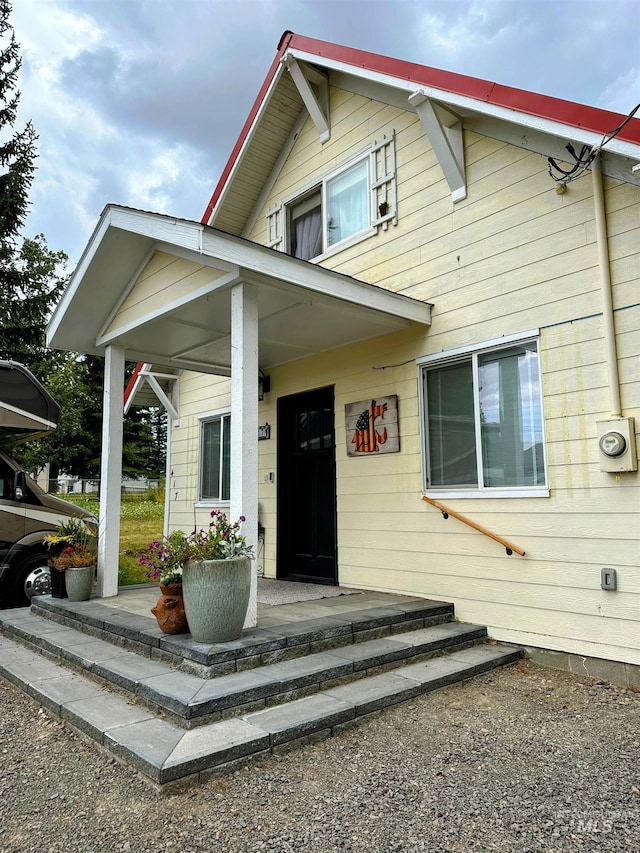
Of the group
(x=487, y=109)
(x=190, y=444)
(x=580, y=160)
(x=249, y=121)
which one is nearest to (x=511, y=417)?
(x=580, y=160)

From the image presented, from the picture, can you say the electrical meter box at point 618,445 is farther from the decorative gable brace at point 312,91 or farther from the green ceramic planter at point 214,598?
the decorative gable brace at point 312,91

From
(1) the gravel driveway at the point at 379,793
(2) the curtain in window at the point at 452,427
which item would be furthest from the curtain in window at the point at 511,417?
(1) the gravel driveway at the point at 379,793

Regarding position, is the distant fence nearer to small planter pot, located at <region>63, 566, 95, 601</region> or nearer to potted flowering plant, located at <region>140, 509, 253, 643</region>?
small planter pot, located at <region>63, 566, 95, 601</region>

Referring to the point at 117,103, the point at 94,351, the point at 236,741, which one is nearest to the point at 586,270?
the point at 236,741

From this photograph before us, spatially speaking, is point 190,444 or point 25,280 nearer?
point 190,444

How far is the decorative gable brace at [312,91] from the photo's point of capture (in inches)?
272

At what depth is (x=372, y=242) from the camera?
637 cm

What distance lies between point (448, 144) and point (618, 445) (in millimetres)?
3180

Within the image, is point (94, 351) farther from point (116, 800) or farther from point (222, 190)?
point (116, 800)

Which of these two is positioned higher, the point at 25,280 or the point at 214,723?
the point at 25,280

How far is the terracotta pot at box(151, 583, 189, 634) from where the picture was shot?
13.0 feet

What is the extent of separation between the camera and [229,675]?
346 centimetres

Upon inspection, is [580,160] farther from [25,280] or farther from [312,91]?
[25,280]

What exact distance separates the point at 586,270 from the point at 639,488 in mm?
1688
